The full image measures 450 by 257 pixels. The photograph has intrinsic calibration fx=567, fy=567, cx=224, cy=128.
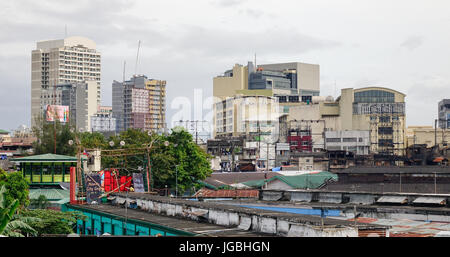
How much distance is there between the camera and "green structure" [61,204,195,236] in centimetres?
2444

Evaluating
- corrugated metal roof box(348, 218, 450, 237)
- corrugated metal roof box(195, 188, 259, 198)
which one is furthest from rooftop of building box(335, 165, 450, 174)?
corrugated metal roof box(348, 218, 450, 237)

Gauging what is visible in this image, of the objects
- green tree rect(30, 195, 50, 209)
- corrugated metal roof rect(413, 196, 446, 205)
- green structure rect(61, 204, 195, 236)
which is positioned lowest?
green tree rect(30, 195, 50, 209)

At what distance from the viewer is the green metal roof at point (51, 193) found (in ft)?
157

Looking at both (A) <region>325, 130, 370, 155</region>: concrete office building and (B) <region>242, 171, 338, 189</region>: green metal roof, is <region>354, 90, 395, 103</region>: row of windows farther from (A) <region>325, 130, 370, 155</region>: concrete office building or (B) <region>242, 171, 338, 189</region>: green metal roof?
(B) <region>242, 171, 338, 189</region>: green metal roof

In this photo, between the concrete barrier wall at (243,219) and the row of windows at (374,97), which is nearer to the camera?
the concrete barrier wall at (243,219)

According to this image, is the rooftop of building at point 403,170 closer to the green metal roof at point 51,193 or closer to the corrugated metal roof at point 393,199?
the corrugated metal roof at point 393,199

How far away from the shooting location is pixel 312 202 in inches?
1548

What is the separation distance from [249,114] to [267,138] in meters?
13.3

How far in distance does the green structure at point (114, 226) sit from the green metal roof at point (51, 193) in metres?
8.12

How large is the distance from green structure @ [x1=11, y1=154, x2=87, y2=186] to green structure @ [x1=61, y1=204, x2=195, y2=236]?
1194 cm

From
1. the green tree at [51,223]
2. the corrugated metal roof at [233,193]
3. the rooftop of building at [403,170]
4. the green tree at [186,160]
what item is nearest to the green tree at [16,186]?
the green tree at [51,223]
